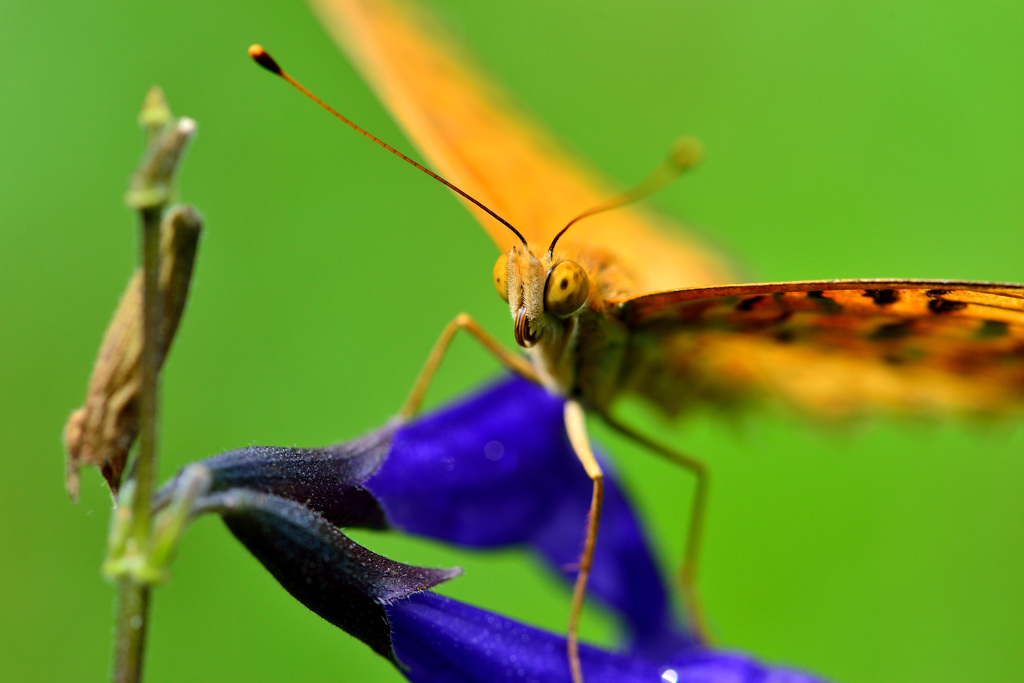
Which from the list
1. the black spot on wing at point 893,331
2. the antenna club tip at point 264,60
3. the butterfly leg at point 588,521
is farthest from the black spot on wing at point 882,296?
the antenna club tip at point 264,60

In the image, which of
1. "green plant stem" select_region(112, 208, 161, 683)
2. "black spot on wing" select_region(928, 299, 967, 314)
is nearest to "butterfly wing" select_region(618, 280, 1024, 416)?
"black spot on wing" select_region(928, 299, 967, 314)

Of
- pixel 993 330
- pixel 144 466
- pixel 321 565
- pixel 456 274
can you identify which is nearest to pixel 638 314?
pixel 993 330

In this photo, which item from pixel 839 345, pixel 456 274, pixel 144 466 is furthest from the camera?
pixel 456 274

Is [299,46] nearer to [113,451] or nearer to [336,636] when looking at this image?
[336,636]

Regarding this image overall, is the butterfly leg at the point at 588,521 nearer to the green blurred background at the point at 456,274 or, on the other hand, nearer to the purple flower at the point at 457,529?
the purple flower at the point at 457,529

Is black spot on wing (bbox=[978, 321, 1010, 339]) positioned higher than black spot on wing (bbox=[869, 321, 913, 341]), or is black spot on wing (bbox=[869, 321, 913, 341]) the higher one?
black spot on wing (bbox=[978, 321, 1010, 339])

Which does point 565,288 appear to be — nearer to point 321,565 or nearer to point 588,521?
point 588,521

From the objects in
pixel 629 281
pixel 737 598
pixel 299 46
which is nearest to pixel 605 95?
pixel 299 46

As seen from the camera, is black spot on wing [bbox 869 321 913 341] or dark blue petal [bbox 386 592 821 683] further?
black spot on wing [bbox 869 321 913 341]

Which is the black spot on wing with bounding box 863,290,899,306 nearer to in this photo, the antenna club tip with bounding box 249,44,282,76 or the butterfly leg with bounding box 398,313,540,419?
the butterfly leg with bounding box 398,313,540,419
